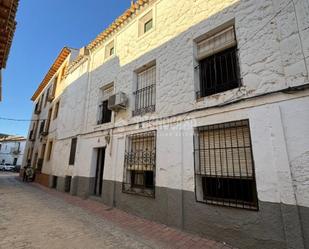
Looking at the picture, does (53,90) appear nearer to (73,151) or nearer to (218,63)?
(73,151)

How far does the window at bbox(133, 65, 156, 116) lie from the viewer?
21.3 ft

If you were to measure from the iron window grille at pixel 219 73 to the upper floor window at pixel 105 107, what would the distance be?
4561mm

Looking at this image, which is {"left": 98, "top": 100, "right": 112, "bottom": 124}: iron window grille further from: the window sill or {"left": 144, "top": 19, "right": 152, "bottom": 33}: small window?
{"left": 144, "top": 19, "right": 152, "bottom": 33}: small window

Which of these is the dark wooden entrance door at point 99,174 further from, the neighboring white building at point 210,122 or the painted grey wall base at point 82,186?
the painted grey wall base at point 82,186

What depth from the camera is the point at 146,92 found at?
266 inches

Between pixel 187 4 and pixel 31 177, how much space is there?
1664 cm

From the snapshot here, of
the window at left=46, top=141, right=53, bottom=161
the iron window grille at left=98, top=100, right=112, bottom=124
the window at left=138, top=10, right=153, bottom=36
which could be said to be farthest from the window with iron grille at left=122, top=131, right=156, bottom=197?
the window at left=46, top=141, right=53, bottom=161

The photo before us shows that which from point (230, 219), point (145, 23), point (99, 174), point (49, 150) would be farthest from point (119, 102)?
point (49, 150)

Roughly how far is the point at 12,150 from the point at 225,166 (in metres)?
48.7

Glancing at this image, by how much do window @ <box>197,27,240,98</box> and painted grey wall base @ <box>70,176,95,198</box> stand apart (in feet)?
20.3

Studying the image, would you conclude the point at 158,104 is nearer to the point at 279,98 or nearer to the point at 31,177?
the point at 279,98

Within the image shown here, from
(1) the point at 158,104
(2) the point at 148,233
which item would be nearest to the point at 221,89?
(1) the point at 158,104

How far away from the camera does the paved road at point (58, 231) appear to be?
3.62m

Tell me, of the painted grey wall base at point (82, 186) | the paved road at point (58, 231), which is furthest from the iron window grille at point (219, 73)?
the painted grey wall base at point (82, 186)
